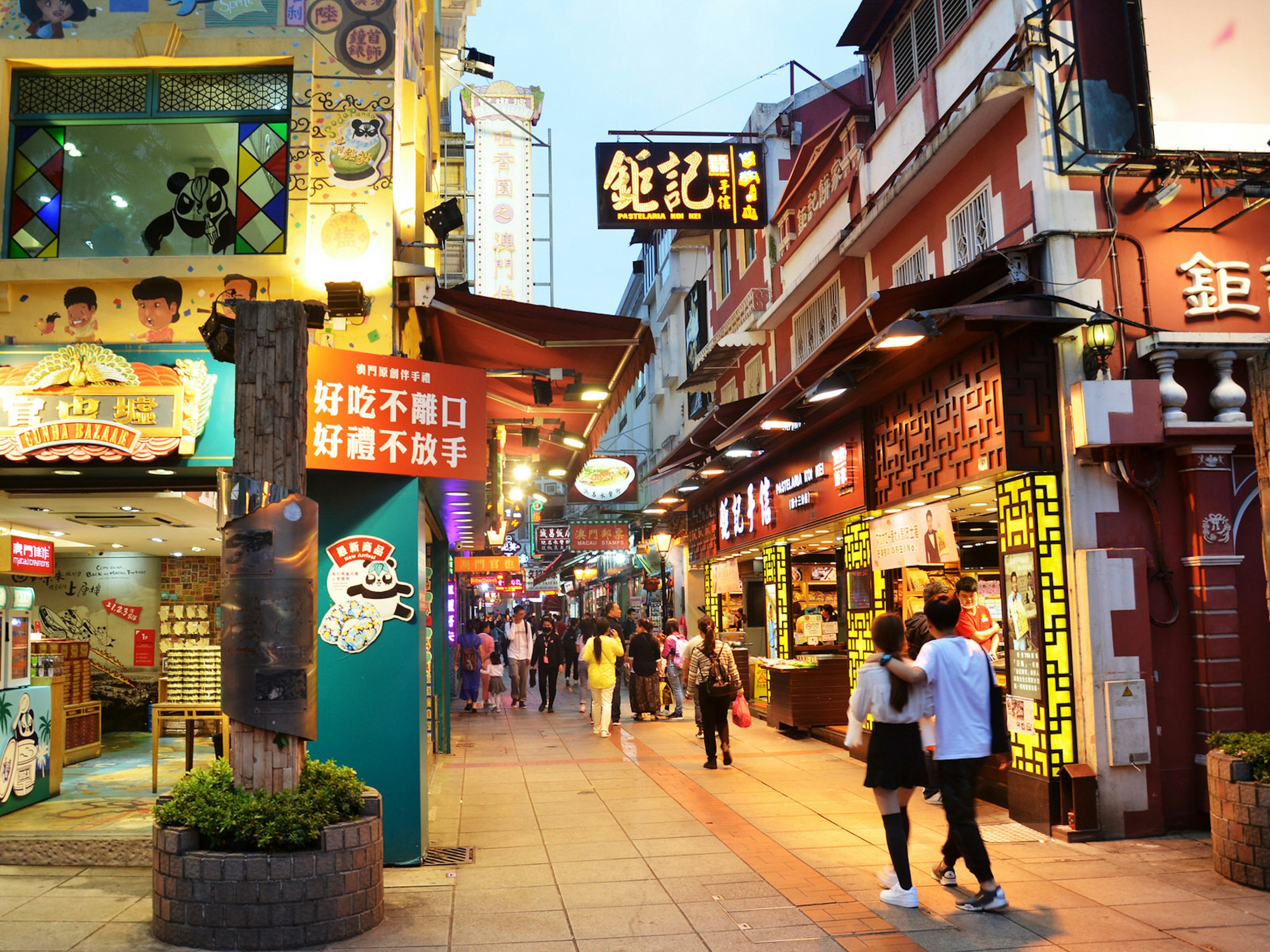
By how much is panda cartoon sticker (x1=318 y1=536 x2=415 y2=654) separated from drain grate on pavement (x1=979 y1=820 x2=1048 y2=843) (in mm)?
4962

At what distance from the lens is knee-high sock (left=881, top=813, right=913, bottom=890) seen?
6375mm

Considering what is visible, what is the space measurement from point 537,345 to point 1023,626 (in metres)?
4.94

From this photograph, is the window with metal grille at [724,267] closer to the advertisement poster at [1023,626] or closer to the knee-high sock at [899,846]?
the advertisement poster at [1023,626]

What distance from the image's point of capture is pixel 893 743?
6488mm

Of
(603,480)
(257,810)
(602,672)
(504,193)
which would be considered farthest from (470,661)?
(257,810)

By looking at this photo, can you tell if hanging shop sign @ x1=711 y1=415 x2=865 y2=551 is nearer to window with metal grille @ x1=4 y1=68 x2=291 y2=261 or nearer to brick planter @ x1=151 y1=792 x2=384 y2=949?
window with metal grille @ x1=4 y1=68 x2=291 y2=261

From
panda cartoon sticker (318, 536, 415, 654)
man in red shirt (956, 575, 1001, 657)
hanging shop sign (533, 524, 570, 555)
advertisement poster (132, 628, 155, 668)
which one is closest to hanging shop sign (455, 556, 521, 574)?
advertisement poster (132, 628, 155, 668)

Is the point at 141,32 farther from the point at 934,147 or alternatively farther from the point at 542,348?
the point at 934,147

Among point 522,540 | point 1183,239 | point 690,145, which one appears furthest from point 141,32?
point 522,540

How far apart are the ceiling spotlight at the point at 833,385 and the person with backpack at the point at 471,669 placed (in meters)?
11.6

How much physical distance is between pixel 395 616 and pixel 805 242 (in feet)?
34.2

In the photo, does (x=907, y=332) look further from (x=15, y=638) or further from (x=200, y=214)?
(x=15, y=638)

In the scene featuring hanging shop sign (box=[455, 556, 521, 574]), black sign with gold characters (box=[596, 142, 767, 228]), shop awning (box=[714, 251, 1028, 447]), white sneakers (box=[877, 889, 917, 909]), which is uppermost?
black sign with gold characters (box=[596, 142, 767, 228])

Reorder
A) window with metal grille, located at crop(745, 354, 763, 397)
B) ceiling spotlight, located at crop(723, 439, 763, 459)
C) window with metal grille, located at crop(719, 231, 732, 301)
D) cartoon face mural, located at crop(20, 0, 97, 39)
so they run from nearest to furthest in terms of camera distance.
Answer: cartoon face mural, located at crop(20, 0, 97, 39) → ceiling spotlight, located at crop(723, 439, 763, 459) → window with metal grille, located at crop(745, 354, 763, 397) → window with metal grille, located at crop(719, 231, 732, 301)
